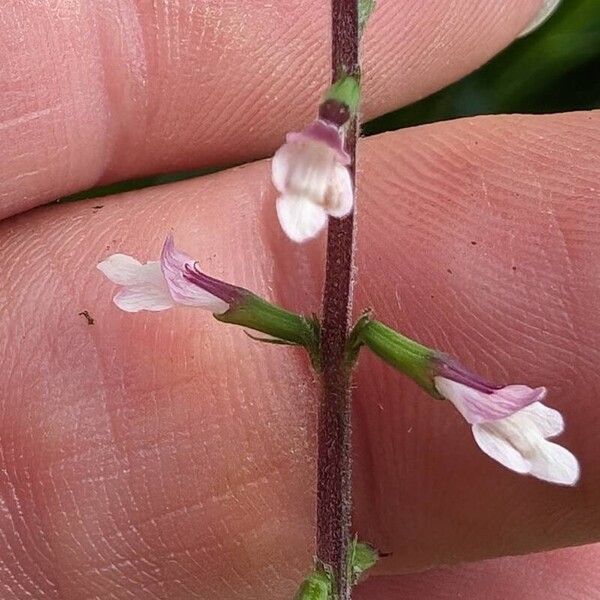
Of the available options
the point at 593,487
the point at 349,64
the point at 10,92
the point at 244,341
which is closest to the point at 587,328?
the point at 593,487

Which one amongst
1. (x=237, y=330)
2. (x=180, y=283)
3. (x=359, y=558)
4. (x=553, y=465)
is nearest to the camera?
(x=553, y=465)

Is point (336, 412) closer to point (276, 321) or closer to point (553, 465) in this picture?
point (276, 321)

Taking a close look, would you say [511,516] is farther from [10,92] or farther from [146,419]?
[10,92]

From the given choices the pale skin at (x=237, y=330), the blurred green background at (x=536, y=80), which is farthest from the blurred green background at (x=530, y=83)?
the pale skin at (x=237, y=330)

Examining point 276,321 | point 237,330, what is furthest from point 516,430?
point 237,330

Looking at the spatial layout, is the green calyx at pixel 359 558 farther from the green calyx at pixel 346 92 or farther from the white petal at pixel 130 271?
the green calyx at pixel 346 92

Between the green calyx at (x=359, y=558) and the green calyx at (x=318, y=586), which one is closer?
the green calyx at (x=318, y=586)
